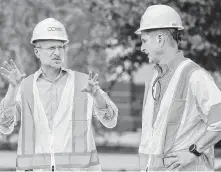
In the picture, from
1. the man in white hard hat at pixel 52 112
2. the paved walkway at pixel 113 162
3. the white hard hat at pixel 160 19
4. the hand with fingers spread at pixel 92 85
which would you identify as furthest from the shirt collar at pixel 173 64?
the paved walkway at pixel 113 162

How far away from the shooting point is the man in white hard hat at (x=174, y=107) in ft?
16.1

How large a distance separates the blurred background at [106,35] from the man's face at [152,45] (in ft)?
25.9

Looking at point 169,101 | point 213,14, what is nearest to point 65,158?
point 169,101

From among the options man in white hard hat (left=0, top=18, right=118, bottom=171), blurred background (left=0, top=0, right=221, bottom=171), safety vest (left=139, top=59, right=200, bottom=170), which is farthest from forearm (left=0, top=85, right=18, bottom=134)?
blurred background (left=0, top=0, right=221, bottom=171)

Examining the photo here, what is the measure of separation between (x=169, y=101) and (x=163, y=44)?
0.42 m

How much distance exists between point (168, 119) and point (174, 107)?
90 mm

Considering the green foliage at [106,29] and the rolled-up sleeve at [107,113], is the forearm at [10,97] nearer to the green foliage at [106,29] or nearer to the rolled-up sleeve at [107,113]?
the rolled-up sleeve at [107,113]

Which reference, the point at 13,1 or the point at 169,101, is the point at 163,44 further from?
the point at 13,1

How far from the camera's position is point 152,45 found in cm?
530

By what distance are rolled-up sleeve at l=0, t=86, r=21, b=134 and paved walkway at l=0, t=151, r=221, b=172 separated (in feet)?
29.0

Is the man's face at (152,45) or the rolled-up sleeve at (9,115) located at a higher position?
the man's face at (152,45)

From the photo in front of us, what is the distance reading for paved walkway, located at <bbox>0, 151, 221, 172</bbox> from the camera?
52.1 feet

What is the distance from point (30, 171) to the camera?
6105 millimetres

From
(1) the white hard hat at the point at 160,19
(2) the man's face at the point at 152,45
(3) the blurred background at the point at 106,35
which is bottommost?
(3) the blurred background at the point at 106,35
